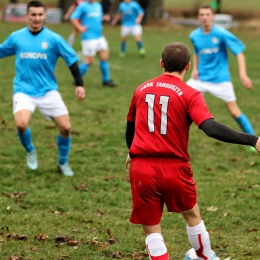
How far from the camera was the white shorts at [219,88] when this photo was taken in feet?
29.8

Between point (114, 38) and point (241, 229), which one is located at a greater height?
point (241, 229)

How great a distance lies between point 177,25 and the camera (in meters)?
35.8

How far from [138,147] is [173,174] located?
1.03 ft

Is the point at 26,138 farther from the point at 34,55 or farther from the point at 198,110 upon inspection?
the point at 198,110

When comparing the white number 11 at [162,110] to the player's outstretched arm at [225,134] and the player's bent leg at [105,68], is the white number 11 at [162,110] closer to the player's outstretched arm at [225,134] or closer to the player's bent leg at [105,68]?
the player's outstretched arm at [225,134]

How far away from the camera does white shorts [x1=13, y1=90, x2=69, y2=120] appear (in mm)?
7262

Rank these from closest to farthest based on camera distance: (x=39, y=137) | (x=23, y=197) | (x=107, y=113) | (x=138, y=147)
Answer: (x=138, y=147) → (x=23, y=197) → (x=39, y=137) → (x=107, y=113)

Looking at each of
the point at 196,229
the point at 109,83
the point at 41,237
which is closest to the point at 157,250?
the point at 196,229

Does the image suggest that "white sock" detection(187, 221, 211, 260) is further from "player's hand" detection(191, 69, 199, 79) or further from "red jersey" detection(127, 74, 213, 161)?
"player's hand" detection(191, 69, 199, 79)

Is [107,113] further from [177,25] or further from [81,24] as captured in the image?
[177,25]

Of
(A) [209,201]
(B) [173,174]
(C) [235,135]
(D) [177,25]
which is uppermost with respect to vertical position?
(C) [235,135]

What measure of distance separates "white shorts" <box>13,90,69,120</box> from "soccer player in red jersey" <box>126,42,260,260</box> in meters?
3.06

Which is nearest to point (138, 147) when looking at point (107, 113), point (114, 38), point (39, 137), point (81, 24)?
point (39, 137)

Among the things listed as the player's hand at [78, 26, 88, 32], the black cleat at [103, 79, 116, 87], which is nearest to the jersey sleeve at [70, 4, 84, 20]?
the player's hand at [78, 26, 88, 32]
